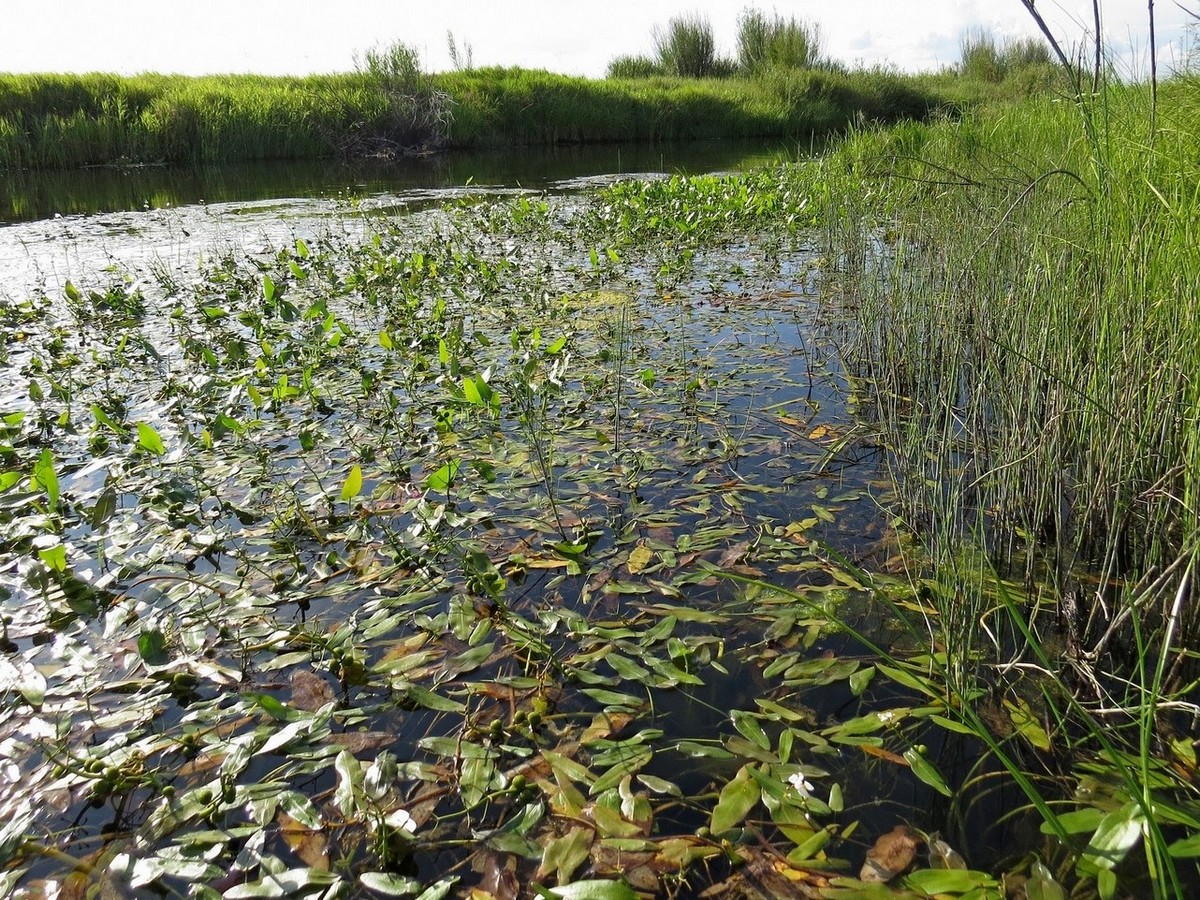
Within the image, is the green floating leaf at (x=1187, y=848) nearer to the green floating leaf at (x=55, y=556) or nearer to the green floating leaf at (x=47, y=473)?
the green floating leaf at (x=55, y=556)

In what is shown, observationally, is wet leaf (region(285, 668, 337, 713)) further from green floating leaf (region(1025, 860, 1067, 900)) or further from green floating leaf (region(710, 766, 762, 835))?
green floating leaf (region(1025, 860, 1067, 900))

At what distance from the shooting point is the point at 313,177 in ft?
38.4

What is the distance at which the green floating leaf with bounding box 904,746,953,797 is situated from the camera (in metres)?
1.35

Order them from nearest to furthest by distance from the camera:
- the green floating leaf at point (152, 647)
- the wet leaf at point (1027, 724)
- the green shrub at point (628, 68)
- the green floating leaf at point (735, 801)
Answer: the green floating leaf at point (735, 801) < the wet leaf at point (1027, 724) < the green floating leaf at point (152, 647) < the green shrub at point (628, 68)

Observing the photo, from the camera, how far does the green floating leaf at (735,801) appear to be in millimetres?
1320

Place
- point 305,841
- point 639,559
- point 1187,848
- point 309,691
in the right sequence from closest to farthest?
point 1187,848, point 305,841, point 309,691, point 639,559

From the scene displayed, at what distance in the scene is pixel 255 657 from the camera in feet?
5.87

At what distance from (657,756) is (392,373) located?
2.52 meters

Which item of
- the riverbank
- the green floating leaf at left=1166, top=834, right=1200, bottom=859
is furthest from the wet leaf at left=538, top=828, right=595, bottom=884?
the riverbank

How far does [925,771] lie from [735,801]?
34cm

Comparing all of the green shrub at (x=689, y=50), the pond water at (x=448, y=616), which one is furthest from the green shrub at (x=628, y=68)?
the pond water at (x=448, y=616)

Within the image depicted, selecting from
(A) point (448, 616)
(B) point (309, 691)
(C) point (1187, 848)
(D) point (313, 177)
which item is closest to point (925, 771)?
(C) point (1187, 848)

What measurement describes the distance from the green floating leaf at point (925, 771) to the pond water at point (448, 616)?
0.03 metres

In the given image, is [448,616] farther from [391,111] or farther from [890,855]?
[391,111]
